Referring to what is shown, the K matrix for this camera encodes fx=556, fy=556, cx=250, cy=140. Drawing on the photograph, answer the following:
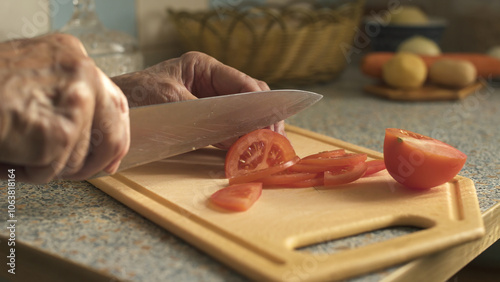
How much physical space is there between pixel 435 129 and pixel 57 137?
97 centimetres

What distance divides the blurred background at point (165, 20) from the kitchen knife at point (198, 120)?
18.9 inches

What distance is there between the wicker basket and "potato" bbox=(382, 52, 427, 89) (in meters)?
0.20

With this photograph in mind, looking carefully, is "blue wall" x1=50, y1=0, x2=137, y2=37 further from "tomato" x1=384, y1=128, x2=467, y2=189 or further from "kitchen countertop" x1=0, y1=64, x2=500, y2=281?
"tomato" x1=384, y1=128, x2=467, y2=189

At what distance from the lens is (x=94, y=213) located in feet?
2.58

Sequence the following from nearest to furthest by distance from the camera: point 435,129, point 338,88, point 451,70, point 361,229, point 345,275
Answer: point 345,275
point 361,229
point 435,129
point 451,70
point 338,88

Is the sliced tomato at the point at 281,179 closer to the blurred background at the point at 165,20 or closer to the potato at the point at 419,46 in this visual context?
the blurred background at the point at 165,20

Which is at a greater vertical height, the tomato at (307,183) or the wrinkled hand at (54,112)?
the wrinkled hand at (54,112)

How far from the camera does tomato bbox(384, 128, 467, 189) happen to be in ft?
2.64

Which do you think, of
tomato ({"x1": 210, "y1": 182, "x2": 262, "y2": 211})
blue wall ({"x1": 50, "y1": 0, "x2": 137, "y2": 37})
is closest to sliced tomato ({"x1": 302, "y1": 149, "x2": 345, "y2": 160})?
tomato ({"x1": 210, "y1": 182, "x2": 262, "y2": 211})

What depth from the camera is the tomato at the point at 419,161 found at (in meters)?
0.80

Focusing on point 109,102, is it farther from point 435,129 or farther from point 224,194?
point 435,129

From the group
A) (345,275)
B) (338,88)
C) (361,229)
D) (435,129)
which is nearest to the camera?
(345,275)

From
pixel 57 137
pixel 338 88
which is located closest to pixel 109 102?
pixel 57 137

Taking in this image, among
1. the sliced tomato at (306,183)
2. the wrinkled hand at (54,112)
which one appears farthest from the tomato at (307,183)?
the wrinkled hand at (54,112)
